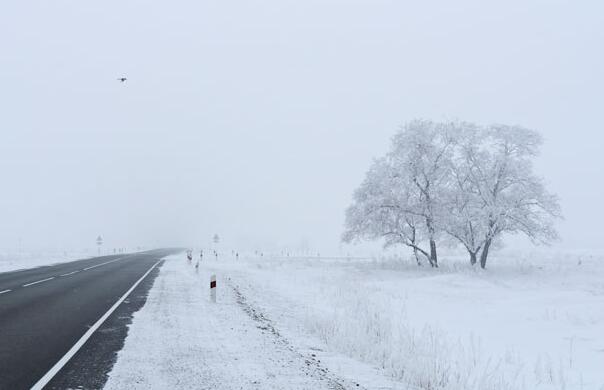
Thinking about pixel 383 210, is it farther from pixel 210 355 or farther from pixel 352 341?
pixel 210 355

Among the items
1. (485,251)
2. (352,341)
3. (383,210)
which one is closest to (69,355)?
(352,341)

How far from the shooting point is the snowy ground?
709 cm

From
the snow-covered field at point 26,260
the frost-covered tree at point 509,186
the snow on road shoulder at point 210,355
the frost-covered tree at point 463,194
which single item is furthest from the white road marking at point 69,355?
the frost-covered tree at point 509,186

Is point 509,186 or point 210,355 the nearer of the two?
point 210,355

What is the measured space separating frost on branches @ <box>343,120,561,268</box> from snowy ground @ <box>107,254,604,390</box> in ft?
41.3

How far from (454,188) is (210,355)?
100 ft

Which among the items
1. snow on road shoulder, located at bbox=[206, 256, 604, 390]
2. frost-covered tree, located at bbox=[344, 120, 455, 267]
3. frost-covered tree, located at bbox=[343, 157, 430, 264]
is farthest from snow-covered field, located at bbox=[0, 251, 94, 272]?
frost-covered tree, located at bbox=[344, 120, 455, 267]

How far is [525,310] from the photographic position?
17.2 m

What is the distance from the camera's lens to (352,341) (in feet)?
30.7

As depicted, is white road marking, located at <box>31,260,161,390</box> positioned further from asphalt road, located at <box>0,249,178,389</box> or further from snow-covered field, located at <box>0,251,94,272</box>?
snow-covered field, located at <box>0,251,94,272</box>

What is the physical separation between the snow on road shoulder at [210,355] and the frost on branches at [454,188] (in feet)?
75.9

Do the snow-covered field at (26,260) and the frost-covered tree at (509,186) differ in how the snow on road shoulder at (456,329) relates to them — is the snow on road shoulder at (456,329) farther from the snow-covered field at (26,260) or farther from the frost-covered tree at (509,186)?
the snow-covered field at (26,260)

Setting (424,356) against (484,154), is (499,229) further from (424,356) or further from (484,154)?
(424,356)

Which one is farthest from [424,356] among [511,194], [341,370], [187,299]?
[511,194]
